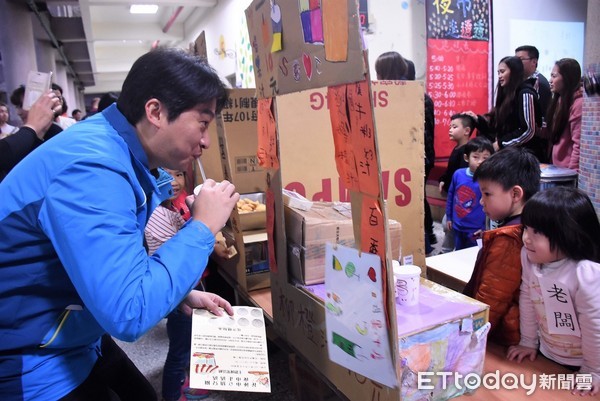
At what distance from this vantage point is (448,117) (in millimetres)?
4613

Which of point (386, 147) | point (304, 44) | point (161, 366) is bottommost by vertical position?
point (161, 366)

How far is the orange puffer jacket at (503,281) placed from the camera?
4.63 feet

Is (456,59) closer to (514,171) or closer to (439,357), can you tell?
(514,171)

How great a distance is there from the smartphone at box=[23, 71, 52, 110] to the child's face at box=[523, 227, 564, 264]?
2.19 m

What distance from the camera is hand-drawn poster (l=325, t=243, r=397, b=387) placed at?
3.22 feet

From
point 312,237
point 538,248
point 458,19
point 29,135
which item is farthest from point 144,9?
point 538,248

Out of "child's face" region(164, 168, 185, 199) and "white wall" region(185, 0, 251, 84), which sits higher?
"white wall" region(185, 0, 251, 84)

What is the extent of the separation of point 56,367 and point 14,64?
5.43m

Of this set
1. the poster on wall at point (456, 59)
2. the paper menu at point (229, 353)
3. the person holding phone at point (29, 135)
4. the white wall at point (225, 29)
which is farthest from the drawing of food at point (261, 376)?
the white wall at point (225, 29)

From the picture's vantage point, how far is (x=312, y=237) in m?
1.52

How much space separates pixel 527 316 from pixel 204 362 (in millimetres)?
976

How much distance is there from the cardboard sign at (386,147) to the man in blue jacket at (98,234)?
0.80 metres

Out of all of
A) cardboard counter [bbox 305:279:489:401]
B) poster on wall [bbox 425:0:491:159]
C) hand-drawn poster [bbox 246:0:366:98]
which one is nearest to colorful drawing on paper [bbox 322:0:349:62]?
hand-drawn poster [bbox 246:0:366:98]

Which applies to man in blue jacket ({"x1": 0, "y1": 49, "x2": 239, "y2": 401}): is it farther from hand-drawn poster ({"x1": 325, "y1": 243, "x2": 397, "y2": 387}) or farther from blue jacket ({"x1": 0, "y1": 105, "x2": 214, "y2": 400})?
hand-drawn poster ({"x1": 325, "y1": 243, "x2": 397, "y2": 387})
